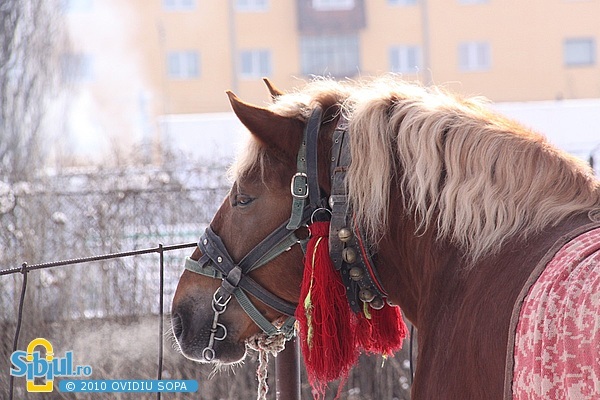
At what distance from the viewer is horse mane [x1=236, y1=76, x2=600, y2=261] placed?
2.11 meters

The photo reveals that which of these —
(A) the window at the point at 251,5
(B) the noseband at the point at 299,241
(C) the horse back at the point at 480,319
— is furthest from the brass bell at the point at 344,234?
(A) the window at the point at 251,5

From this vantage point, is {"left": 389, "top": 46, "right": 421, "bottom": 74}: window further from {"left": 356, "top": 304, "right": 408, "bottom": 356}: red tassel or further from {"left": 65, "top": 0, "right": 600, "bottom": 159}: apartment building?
{"left": 356, "top": 304, "right": 408, "bottom": 356}: red tassel

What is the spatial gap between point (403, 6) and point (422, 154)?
2994 centimetres

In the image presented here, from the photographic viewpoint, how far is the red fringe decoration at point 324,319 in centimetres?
243

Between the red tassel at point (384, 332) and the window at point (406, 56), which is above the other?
the window at point (406, 56)

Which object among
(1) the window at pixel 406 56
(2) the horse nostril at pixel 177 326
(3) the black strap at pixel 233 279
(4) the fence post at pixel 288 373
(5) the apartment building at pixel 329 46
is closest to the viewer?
(3) the black strap at pixel 233 279

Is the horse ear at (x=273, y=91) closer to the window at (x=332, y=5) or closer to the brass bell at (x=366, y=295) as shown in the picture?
the brass bell at (x=366, y=295)

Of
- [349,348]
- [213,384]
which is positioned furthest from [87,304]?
[349,348]

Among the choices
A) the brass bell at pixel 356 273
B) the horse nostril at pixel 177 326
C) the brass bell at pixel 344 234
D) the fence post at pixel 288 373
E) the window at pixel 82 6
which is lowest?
the fence post at pixel 288 373

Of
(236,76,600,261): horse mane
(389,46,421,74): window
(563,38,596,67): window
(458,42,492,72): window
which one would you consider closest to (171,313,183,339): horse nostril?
(236,76,600,261): horse mane

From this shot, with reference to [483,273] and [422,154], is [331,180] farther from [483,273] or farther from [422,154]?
[483,273]

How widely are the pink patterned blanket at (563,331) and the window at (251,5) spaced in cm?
3036

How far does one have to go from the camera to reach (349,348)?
253 cm

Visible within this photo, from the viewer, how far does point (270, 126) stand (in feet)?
8.16
